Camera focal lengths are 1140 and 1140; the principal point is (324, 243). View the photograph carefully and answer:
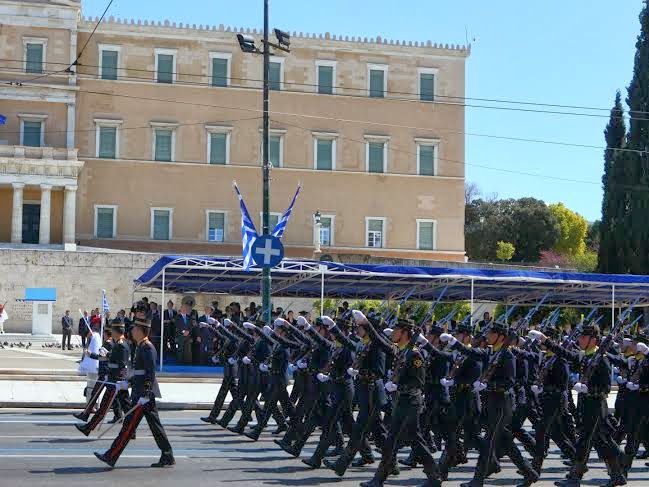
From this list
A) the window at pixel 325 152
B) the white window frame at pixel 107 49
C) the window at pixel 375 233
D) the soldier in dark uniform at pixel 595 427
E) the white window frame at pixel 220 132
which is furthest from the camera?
the window at pixel 375 233

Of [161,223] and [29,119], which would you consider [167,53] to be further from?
[161,223]

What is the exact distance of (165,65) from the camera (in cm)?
6203

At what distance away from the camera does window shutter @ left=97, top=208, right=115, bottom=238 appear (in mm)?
60875

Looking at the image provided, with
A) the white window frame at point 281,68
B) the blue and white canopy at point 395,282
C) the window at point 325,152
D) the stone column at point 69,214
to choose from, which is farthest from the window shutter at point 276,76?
the blue and white canopy at point 395,282

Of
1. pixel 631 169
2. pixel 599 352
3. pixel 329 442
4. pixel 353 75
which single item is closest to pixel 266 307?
pixel 329 442

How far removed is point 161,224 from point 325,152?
33.3 ft

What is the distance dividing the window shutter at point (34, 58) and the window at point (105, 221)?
789 centimetres

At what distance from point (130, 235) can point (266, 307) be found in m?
37.0

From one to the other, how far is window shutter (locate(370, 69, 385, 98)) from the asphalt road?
4824 cm

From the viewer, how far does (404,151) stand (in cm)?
6556

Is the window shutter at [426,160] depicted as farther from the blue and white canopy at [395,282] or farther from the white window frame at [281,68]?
the blue and white canopy at [395,282]

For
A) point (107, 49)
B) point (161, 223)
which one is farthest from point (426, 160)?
point (107, 49)

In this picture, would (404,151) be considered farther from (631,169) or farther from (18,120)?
(18,120)

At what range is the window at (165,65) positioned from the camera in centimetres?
6191
